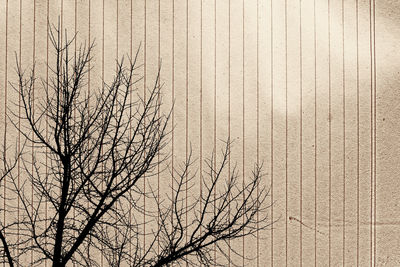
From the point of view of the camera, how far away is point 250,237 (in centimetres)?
599

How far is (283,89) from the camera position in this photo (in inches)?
238

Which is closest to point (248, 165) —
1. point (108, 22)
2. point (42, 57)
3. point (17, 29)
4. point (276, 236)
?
point (276, 236)

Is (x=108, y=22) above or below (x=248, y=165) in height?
above

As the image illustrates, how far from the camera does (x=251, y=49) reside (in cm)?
606

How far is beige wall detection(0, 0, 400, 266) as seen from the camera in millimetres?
6000

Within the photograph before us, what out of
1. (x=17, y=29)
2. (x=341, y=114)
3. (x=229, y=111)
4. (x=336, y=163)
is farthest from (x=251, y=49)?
(x=17, y=29)

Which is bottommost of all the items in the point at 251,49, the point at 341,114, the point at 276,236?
the point at 276,236

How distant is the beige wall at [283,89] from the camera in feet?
19.7

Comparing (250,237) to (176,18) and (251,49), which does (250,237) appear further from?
(176,18)

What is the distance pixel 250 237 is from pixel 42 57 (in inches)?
132

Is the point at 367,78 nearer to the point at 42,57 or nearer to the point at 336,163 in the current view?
the point at 336,163

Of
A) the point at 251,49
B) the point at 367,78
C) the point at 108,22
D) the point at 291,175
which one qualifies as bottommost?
the point at 291,175

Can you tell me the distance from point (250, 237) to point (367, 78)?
2420 mm

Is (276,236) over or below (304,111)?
below
